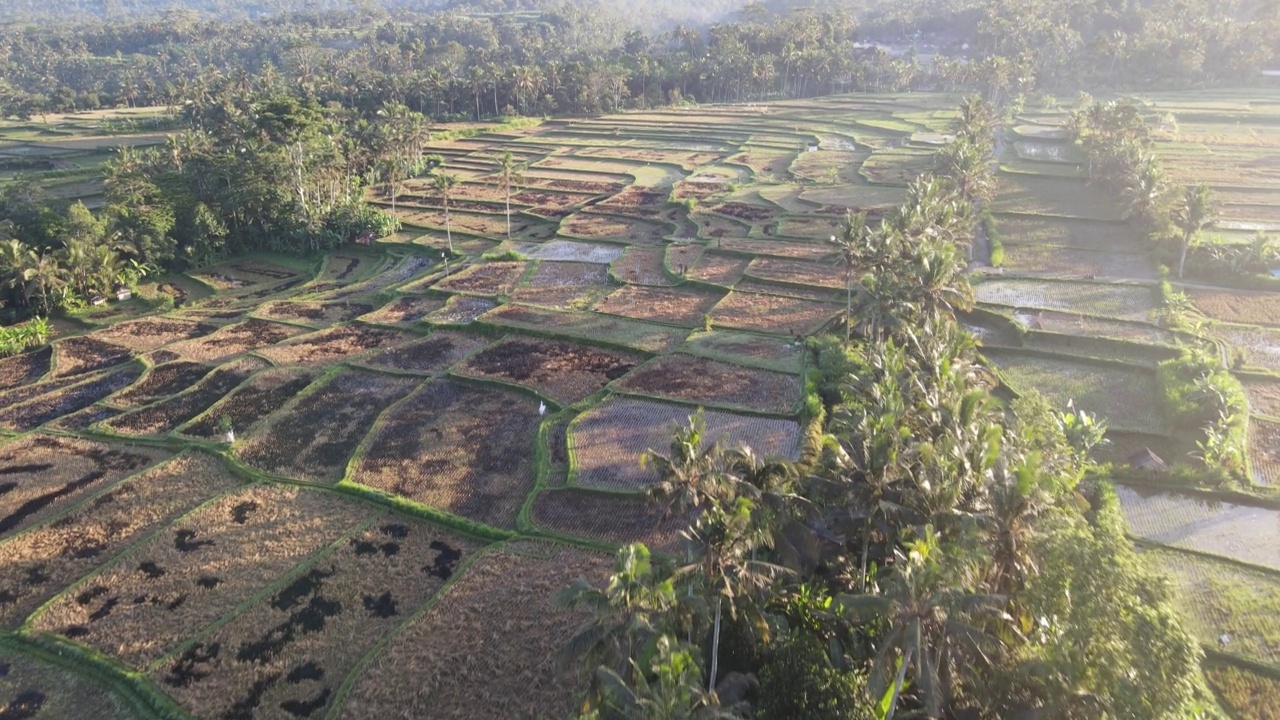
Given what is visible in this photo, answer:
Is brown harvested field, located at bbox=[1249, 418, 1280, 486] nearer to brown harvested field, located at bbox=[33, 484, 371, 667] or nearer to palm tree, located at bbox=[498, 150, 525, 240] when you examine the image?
brown harvested field, located at bbox=[33, 484, 371, 667]

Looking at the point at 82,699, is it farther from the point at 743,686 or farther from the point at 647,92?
the point at 647,92

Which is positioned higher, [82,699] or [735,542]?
[735,542]

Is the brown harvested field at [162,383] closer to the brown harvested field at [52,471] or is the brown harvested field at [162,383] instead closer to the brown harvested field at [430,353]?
the brown harvested field at [52,471]

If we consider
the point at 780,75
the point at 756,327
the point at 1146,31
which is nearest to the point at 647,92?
the point at 780,75

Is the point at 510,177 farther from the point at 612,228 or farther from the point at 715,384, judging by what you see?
the point at 715,384

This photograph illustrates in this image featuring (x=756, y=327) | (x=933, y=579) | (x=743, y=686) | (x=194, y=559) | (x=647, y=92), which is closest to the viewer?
(x=933, y=579)

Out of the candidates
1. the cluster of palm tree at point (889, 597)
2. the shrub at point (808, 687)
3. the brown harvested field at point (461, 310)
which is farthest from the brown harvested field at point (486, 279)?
the shrub at point (808, 687)
